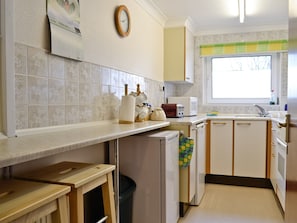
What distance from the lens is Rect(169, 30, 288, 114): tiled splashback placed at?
3977 mm

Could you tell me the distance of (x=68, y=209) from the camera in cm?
117

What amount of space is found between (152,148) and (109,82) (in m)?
0.69

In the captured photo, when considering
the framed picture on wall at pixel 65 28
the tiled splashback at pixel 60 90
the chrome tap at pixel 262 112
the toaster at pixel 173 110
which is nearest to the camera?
the tiled splashback at pixel 60 90

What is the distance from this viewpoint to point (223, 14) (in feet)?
11.5

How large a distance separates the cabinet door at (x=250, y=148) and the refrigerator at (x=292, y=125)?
211cm

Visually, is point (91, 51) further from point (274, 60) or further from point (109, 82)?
point (274, 60)

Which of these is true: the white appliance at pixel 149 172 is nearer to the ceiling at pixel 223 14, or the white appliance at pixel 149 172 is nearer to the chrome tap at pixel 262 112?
the ceiling at pixel 223 14

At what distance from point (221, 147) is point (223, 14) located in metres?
1.72

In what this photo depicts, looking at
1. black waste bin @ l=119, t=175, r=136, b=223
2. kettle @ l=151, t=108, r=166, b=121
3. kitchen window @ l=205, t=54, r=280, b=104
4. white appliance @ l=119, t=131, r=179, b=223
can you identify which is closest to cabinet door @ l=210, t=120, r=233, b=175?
kitchen window @ l=205, t=54, r=280, b=104

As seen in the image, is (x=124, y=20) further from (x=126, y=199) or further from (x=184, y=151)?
(x=126, y=199)

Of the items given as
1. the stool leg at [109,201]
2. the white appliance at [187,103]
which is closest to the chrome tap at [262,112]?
the white appliance at [187,103]

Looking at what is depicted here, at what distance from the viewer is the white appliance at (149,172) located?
2.09 meters

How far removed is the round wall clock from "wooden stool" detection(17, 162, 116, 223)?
1.45 m

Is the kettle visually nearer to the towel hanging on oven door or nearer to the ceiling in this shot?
the towel hanging on oven door
